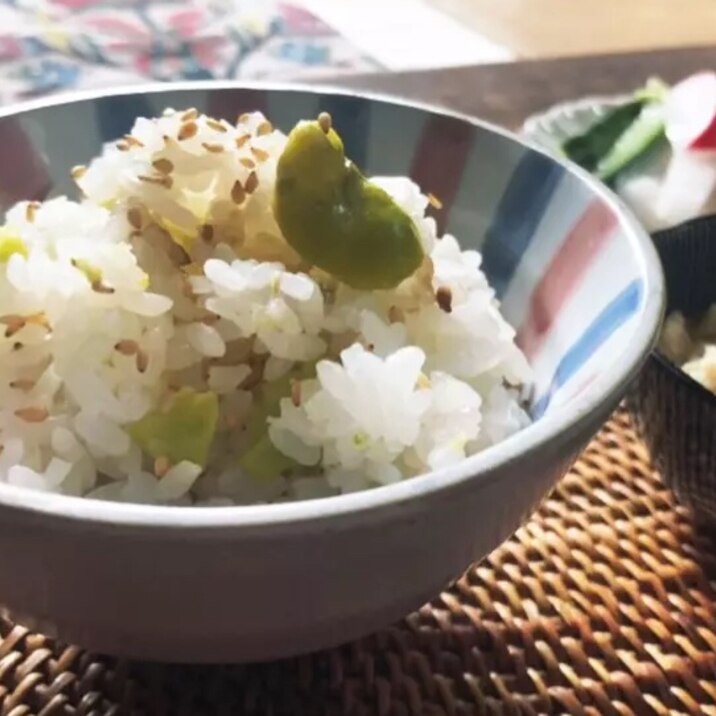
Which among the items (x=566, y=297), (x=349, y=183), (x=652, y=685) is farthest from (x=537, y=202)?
(x=652, y=685)

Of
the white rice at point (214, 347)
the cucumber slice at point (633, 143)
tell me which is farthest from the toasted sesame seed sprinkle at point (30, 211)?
the cucumber slice at point (633, 143)

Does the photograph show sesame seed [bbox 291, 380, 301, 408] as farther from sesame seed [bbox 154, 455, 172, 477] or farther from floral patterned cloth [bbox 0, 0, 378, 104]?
floral patterned cloth [bbox 0, 0, 378, 104]

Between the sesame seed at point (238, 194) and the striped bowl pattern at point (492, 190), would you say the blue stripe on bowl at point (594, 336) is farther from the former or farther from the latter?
the sesame seed at point (238, 194)

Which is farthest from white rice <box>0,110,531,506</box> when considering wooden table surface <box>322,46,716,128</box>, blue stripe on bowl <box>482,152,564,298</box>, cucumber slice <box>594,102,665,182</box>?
wooden table surface <box>322,46,716,128</box>

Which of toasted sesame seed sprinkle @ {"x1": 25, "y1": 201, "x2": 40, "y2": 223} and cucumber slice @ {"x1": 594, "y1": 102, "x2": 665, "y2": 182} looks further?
cucumber slice @ {"x1": 594, "y1": 102, "x2": 665, "y2": 182}

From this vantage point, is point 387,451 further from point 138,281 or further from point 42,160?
point 42,160

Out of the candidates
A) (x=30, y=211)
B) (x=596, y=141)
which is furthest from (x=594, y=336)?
(x=596, y=141)
